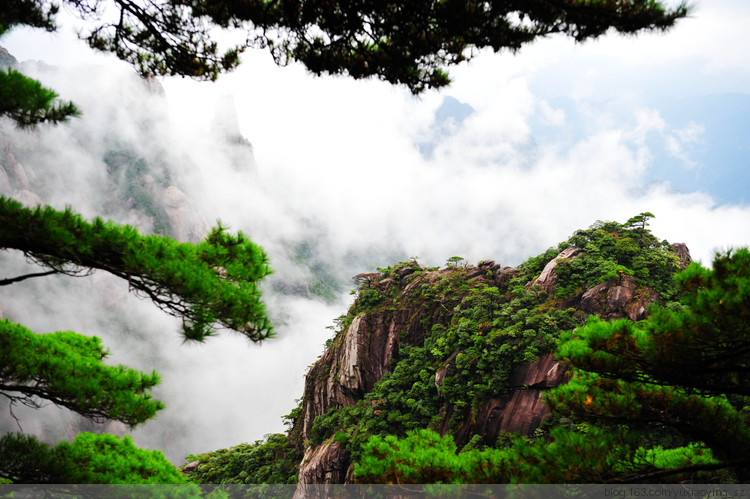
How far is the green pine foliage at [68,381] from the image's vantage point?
3.08 meters

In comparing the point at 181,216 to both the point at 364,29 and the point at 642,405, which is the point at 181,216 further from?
the point at 642,405

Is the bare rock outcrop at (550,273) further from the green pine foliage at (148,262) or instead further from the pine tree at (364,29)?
the green pine foliage at (148,262)

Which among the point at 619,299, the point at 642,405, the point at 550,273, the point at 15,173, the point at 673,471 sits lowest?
the point at 673,471

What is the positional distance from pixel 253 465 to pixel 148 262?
23.3 m

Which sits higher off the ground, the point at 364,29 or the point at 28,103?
the point at 364,29

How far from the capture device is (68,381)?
3.16m

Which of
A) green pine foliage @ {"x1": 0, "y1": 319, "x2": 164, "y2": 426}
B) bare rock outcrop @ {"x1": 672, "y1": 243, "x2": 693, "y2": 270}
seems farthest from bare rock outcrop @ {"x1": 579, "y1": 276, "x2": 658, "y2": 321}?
green pine foliage @ {"x1": 0, "y1": 319, "x2": 164, "y2": 426}

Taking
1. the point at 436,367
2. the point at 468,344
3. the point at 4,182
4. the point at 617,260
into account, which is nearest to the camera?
the point at 617,260

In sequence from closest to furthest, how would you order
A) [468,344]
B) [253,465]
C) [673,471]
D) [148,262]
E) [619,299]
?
[148,262] → [673,471] → [619,299] → [468,344] → [253,465]

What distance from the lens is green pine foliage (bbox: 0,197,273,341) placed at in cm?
243

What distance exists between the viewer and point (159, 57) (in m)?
4.43

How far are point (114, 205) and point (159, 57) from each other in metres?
77.6

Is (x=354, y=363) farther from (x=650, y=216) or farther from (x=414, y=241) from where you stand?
(x=414, y=241)

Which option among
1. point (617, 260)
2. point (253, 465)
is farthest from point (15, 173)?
point (617, 260)
